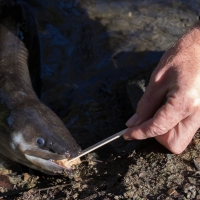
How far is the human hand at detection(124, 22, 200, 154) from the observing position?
8.49ft

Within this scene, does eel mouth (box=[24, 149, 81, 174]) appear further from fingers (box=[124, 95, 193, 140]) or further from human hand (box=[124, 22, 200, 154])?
fingers (box=[124, 95, 193, 140])

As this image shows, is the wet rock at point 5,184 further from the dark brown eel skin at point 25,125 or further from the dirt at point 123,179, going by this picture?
the dark brown eel skin at point 25,125

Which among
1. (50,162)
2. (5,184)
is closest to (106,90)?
(50,162)

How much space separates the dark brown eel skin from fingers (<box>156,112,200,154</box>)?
2.45 ft

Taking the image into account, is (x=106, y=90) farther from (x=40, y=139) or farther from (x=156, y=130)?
(x=156, y=130)

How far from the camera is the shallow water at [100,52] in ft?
13.5

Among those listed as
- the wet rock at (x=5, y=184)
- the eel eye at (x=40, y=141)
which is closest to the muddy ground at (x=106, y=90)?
the wet rock at (x=5, y=184)

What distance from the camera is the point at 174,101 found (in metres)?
2.57

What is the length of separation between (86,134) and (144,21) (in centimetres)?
204

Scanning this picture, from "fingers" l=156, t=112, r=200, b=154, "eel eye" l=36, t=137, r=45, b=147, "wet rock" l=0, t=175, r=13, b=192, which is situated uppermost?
"fingers" l=156, t=112, r=200, b=154

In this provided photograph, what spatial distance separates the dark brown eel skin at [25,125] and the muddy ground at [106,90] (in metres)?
0.16

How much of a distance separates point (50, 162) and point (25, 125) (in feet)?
1.53

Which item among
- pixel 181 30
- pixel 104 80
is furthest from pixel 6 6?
pixel 181 30

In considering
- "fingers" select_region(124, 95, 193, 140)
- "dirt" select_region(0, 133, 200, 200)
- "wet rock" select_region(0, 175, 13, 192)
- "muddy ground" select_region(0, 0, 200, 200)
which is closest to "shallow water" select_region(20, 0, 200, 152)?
"muddy ground" select_region(0, 0, 200, 200)
